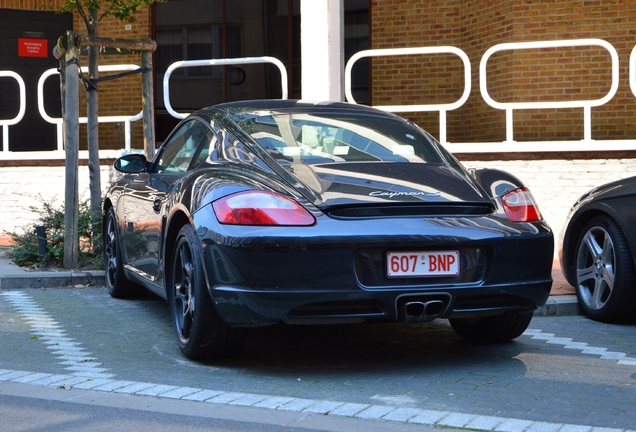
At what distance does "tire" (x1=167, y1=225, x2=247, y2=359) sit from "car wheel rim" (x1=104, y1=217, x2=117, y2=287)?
2309 mm

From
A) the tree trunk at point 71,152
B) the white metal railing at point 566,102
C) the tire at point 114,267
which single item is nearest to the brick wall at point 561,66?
the white metal railing at point 566,102

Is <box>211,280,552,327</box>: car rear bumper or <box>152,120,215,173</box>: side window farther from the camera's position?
<box>152,120,215,173</box>: side window

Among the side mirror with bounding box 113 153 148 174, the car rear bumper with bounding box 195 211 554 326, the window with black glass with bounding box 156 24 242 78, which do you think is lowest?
the car rear bumper with bounding box 195 211 554 326

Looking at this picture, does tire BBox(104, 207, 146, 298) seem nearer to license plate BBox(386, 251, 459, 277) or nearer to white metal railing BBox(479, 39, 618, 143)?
license plate BBox(386, 251, 459, 277)

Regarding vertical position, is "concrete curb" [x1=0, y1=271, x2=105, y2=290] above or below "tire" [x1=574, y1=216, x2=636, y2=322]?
below

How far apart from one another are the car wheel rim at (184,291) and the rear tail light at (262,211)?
527 mm

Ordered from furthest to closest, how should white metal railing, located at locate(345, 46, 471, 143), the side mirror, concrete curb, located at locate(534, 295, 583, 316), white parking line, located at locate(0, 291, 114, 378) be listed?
white metal railing, located at locate(345, 46, 471, 143) < concrete curb, located at locate(534, 295, 583, 316) < the side mirror < white parking line, located at locate(0, 291, 114, 378)

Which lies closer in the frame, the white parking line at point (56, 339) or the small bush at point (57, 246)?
the white parking line at point (56, 339)

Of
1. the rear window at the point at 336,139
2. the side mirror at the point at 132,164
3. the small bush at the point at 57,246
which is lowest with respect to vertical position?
the small bush at the point at 57,246

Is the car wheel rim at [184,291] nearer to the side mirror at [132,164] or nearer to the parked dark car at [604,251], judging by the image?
the side mirror at [132,164]

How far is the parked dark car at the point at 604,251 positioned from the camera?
6.68 meters

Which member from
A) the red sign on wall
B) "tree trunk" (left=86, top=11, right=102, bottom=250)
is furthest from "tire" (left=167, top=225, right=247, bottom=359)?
the red sign on wall

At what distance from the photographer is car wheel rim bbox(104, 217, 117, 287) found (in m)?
8.07

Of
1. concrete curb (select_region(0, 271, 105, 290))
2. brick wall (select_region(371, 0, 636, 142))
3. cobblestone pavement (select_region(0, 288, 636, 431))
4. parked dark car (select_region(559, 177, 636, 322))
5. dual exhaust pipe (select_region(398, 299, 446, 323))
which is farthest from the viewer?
brick wall (select_region(371, 0, 636, 142))
